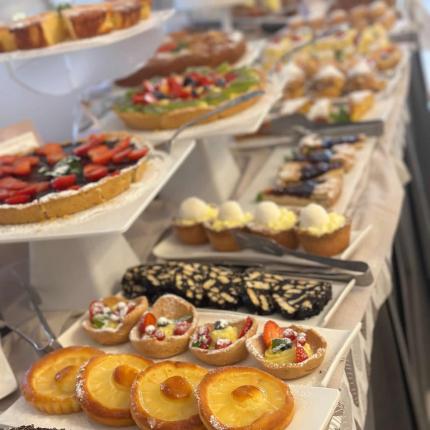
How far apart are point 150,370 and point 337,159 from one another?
4.07 ft

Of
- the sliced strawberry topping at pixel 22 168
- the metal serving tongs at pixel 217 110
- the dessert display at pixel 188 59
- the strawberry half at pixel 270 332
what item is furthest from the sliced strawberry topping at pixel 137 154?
the dessert display at pixel 188 59

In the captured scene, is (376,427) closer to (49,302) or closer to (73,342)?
(73,342)

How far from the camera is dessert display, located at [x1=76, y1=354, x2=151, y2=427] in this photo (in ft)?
3.81

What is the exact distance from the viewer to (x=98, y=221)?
1448 millimetres

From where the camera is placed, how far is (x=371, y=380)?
159cm

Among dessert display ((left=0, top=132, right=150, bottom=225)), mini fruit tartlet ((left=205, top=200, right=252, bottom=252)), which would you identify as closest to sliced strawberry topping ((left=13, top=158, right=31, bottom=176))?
dessert display ((left=0, top=132, right=150, bottom=225))

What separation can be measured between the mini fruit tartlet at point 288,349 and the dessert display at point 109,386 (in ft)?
0.73

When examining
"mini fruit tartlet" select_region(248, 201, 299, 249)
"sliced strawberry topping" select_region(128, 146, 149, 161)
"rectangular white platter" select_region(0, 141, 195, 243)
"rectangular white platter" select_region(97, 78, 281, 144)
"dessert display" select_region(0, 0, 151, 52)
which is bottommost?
"mini fruit tartlet" select_region(248, 201, 299, 249)

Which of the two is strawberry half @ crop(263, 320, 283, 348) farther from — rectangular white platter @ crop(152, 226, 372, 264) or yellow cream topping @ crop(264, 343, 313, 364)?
rectangular white platter @ crop(152, 226, 372, 264)

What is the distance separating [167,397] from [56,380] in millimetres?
252

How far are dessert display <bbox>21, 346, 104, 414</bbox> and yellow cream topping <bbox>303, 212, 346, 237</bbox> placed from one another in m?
0.64

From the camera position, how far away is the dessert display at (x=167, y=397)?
3.60 feet

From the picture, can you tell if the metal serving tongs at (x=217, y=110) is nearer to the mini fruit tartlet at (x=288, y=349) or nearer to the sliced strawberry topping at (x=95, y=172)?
the sliced strawberry topping at (x=95, y=172)

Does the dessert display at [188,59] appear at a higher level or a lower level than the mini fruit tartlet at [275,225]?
higher
